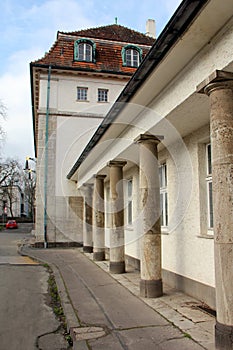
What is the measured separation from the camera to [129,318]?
19.4 feet

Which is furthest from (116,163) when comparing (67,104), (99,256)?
(67,104)

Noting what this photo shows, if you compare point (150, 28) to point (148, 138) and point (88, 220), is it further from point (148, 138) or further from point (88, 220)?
point (148, 138)

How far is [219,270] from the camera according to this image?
4.29 metres

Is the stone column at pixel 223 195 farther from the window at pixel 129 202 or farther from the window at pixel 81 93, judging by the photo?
the window at pixel 81 93

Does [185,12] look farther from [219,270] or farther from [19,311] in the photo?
[19,311]

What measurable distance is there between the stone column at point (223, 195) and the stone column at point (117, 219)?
6.01 metres

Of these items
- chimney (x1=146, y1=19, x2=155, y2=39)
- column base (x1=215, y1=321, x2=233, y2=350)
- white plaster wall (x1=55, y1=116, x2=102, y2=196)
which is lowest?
column base (x1=215, y1=321, x2=233, y2=350)

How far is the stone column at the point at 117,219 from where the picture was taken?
10320 millimetres

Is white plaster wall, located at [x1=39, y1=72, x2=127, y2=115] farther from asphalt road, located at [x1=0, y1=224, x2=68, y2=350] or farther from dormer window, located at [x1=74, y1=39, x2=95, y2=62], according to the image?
asphalt road, located at [x1=0, y1=224, x2=68, y2=350]

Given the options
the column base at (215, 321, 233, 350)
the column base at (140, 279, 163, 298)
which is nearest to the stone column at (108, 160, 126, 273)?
the column base at (140, 279, 163, 298)

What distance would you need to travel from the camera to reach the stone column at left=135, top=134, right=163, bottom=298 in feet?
23.7

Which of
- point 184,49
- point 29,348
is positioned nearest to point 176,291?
point 29,348

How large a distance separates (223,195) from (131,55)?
21.5 meters

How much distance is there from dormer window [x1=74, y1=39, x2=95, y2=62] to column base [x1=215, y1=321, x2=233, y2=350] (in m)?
20.8
